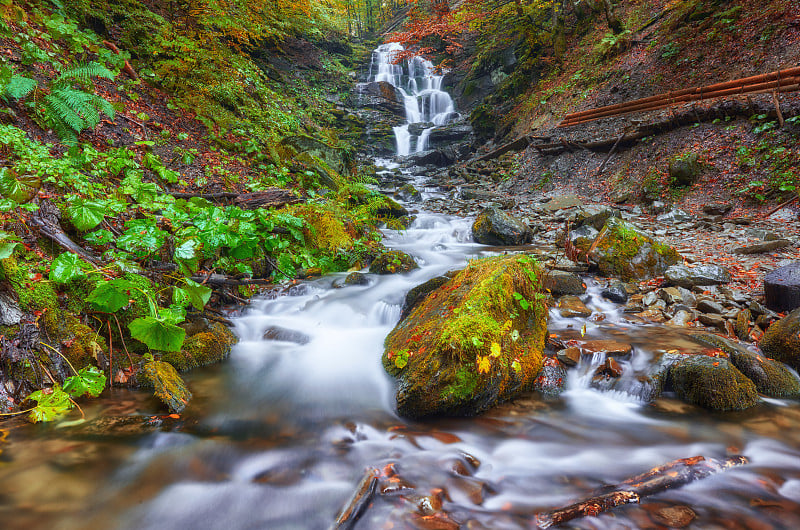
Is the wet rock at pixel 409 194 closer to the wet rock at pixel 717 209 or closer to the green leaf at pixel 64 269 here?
the wet rock at pixel 717 209

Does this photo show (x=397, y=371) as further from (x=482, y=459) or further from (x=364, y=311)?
(x=364, y=311)

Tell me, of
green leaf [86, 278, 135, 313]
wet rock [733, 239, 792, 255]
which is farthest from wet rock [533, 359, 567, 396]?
wet rock [733, 239, 792, 255]

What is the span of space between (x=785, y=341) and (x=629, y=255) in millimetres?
2627

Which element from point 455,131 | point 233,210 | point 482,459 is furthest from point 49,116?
point 455,131

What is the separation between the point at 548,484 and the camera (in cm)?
235

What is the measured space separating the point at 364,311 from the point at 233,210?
2.48 metres

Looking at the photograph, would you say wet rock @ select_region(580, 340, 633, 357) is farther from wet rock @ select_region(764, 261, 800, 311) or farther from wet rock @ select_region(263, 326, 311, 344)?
wet rock @ select_region(263, 326, 311, 344)

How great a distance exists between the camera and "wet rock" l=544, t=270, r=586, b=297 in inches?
203

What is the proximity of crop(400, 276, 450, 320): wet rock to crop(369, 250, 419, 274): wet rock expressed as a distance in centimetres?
161

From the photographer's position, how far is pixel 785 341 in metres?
3.20

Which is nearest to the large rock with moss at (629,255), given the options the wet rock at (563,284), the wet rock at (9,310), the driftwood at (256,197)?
the wet rock at (563,284)

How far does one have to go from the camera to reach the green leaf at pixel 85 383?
260 cm

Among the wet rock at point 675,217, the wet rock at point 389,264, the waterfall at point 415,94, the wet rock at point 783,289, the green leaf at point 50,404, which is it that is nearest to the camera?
the green leaf at point 50,404

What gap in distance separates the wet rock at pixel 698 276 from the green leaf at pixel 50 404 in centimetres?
676
